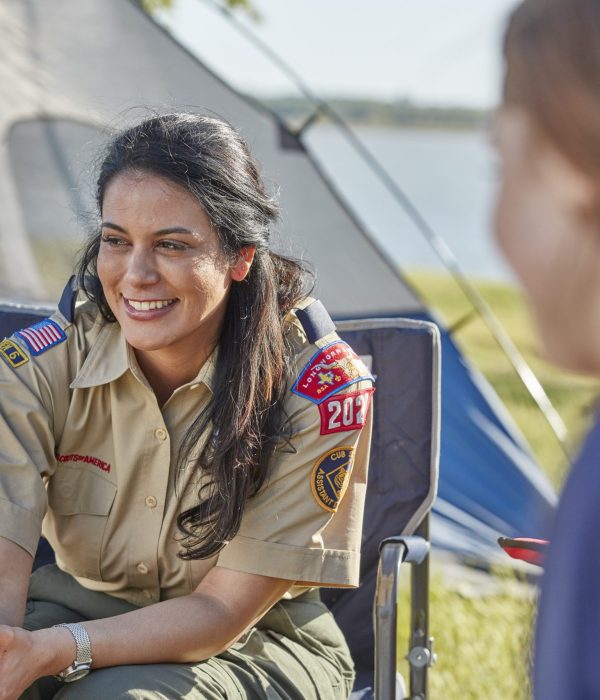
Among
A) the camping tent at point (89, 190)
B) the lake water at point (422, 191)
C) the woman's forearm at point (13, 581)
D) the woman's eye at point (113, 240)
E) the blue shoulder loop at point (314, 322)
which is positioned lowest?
the woman's forearm at point (13, 581)

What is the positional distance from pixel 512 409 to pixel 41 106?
2.81 metres

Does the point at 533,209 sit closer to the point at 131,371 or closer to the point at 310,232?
the point at 131,371

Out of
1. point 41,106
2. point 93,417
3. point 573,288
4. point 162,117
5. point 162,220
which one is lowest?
point 573,288

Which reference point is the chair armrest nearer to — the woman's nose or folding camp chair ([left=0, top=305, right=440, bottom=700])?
folding camp chair ([left=0, top=305, right=440, bottom=700])

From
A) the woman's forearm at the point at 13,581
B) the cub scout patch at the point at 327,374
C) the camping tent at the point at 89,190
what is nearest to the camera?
the woman's forearm at the point at 13,581

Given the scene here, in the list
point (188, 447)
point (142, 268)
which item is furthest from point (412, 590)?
point (142, 268)

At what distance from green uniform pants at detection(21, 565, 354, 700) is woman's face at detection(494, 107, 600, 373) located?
3.24ft

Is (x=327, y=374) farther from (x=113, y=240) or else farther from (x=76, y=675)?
(x=76, y=675)

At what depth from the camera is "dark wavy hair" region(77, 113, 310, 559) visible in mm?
1746

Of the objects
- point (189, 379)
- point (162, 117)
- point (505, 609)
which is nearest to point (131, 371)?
point (189, 379)

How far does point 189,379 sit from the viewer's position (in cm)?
189

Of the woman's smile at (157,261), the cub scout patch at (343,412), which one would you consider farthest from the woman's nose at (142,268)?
the cub scout patch at (343,412)

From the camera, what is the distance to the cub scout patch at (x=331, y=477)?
1.76 m

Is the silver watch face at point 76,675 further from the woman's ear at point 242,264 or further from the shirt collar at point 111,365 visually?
the woman's ear at point 242,264
